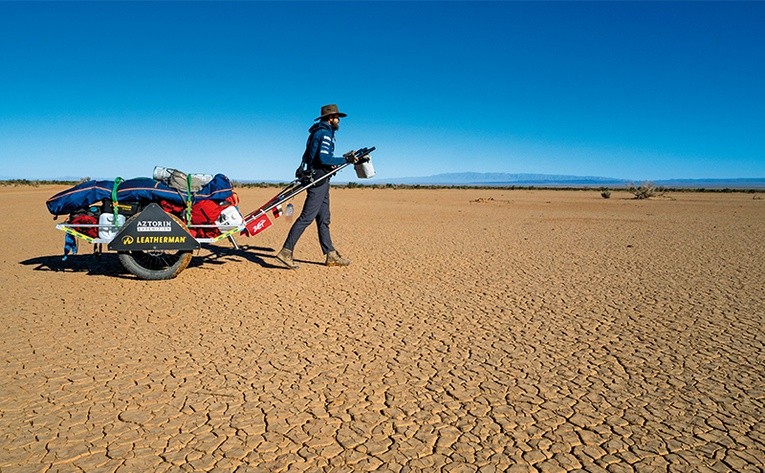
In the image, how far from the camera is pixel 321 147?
7.07 metres

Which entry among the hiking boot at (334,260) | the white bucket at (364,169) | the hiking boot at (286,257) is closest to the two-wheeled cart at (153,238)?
the hiking boot at (286,257)

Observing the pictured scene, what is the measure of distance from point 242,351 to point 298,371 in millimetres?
670

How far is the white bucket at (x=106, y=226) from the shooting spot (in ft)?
20.4

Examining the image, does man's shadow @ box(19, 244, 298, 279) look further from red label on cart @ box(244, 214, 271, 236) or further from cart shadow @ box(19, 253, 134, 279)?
red label on cart @ box(244, 214, 271, 236)

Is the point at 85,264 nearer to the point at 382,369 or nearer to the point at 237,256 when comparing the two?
the point at 237,256

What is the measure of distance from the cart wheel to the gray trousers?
1461mm

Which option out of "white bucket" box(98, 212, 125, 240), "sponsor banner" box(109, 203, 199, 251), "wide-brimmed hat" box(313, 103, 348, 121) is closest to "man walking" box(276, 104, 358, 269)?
"wide-brimmed hat" box(313, 103, 348, 121)

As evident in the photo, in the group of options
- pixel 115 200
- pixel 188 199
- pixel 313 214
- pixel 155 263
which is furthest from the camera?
pixel 313 214

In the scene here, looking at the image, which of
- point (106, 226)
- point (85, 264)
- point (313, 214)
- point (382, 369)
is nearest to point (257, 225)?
point (313, 214)

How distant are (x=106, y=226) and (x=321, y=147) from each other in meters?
3.01

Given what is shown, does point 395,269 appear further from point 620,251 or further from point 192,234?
point 620,251

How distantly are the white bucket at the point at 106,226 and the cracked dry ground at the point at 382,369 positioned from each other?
63cm

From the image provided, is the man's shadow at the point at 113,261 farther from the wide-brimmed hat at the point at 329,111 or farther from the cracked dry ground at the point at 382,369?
the wide-brimmed hat at the point at 329,111

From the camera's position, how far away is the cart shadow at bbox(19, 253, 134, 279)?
6.97 m
